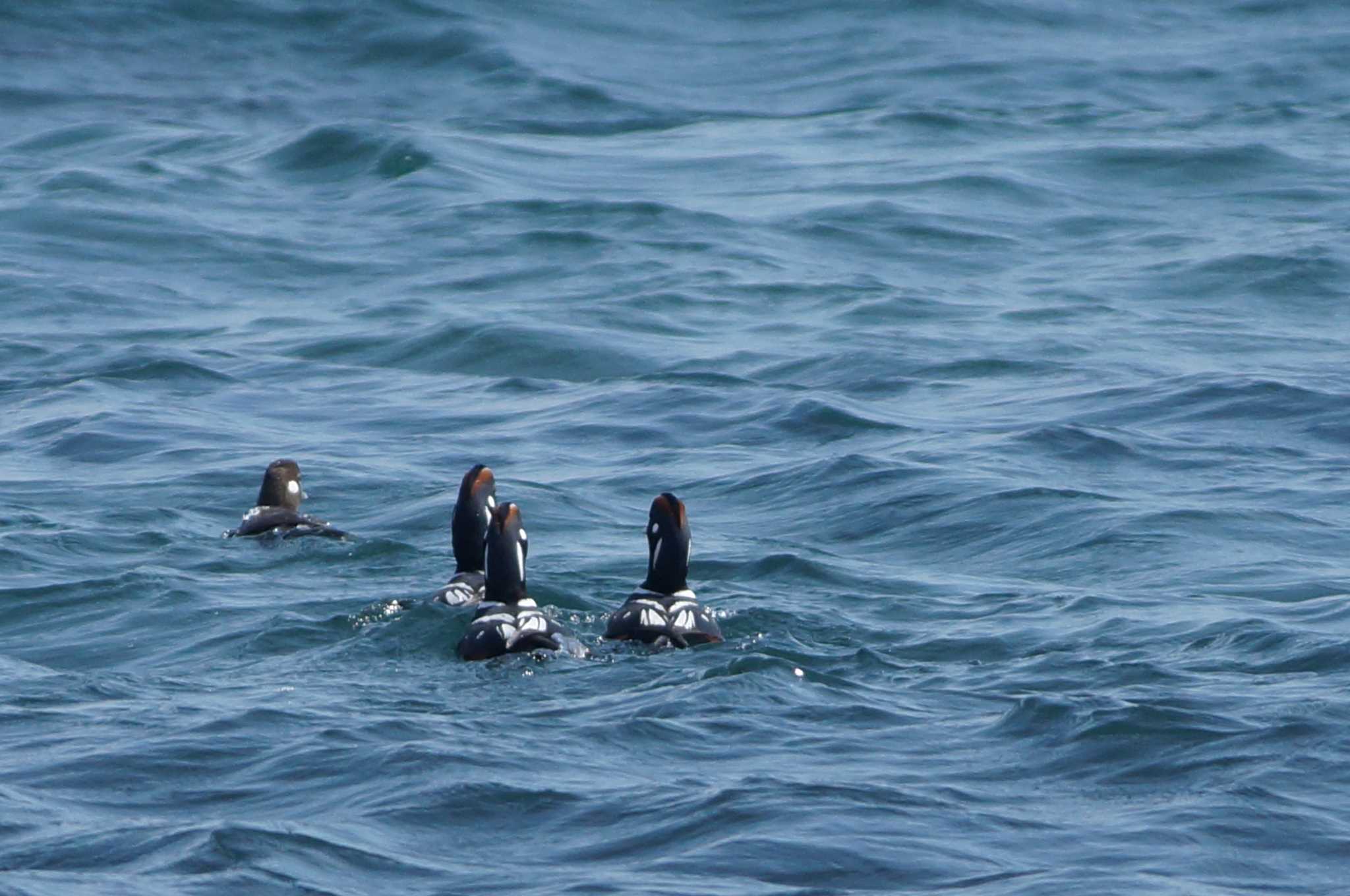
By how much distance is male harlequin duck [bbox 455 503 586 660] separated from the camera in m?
11.5

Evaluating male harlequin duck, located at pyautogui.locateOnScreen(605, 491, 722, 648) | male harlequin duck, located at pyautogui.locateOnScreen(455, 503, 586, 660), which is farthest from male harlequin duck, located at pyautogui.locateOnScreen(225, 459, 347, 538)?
male harlequin duck, located at pyautogui.locateOnScreen(605, 491, 722, 648)

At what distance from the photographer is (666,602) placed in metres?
12.0

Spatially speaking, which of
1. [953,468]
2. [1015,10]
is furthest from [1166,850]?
[1015,10]

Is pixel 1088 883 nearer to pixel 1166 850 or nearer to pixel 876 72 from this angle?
pixel 1166 850

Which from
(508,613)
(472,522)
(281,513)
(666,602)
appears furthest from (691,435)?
(508,613)

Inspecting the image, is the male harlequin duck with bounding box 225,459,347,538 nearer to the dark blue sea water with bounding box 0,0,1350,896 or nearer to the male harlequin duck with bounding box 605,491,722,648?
the dark blue sea water with bounding box 0,0,1350,896

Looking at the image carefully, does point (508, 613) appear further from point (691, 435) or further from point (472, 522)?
point (691, 435)

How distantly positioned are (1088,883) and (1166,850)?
0.57 metres

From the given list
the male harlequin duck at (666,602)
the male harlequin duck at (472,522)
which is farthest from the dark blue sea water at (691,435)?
the male harlequin duck at (472,522)

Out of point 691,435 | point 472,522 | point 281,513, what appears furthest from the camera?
point 691,435

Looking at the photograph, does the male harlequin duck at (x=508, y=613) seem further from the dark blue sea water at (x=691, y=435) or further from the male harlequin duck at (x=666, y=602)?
the male harlequin duck at (x=666, y=602)

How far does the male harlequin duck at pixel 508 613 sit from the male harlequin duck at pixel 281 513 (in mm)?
2773

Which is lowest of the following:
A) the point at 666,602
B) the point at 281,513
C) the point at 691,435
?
the point at 691,435

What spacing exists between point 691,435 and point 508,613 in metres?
6.81
